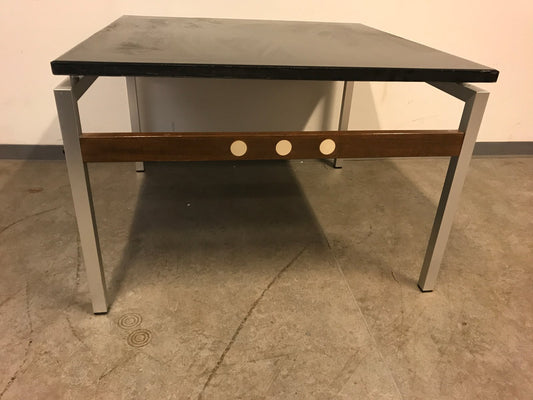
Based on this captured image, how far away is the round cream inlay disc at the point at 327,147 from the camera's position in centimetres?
102

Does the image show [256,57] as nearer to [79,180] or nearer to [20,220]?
[79,180]

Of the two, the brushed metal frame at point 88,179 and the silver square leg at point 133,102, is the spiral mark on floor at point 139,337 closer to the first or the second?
the brushed metal frame at point 88,179

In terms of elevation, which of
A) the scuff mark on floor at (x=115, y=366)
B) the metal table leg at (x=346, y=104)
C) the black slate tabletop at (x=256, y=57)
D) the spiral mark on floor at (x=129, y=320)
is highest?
the black slate tabletop at (x=256, y=57)

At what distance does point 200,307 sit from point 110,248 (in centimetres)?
44

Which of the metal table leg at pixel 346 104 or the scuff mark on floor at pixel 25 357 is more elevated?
the metal table leg at pixel 346 104

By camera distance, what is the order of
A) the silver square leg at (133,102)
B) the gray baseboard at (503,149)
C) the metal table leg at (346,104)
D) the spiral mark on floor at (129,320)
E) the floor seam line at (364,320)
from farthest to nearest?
the gray baseboard at (503,149) → the metal table leg at (346,104) → the silver square leg at (133,102) → the spiral mark on floor at (129,320) → the floor seam line at (364,320)

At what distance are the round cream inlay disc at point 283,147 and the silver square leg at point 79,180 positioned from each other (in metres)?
0.46

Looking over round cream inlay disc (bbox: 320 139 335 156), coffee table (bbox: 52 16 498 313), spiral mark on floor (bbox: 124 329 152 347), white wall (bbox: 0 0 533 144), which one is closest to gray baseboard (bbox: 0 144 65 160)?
white wall (bbox: 0 0 533 144)

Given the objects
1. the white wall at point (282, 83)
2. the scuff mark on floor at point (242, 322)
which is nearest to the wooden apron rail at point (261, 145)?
the scuff mark on floor at point (242, 322)

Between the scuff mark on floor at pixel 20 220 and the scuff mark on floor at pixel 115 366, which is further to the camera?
the scuff mark on floor at pixel 20 220

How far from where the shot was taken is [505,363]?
1062mm

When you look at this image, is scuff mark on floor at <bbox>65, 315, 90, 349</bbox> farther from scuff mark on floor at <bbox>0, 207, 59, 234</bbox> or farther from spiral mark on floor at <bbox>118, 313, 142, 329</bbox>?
scuff mark on floor at <bbox>0, 207, 59, 234</bbox>

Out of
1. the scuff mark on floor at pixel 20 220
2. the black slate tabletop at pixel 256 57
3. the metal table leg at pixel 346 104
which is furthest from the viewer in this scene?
the metal table leg at pixel 346 104

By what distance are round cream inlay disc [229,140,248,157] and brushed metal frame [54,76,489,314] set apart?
347 mm
